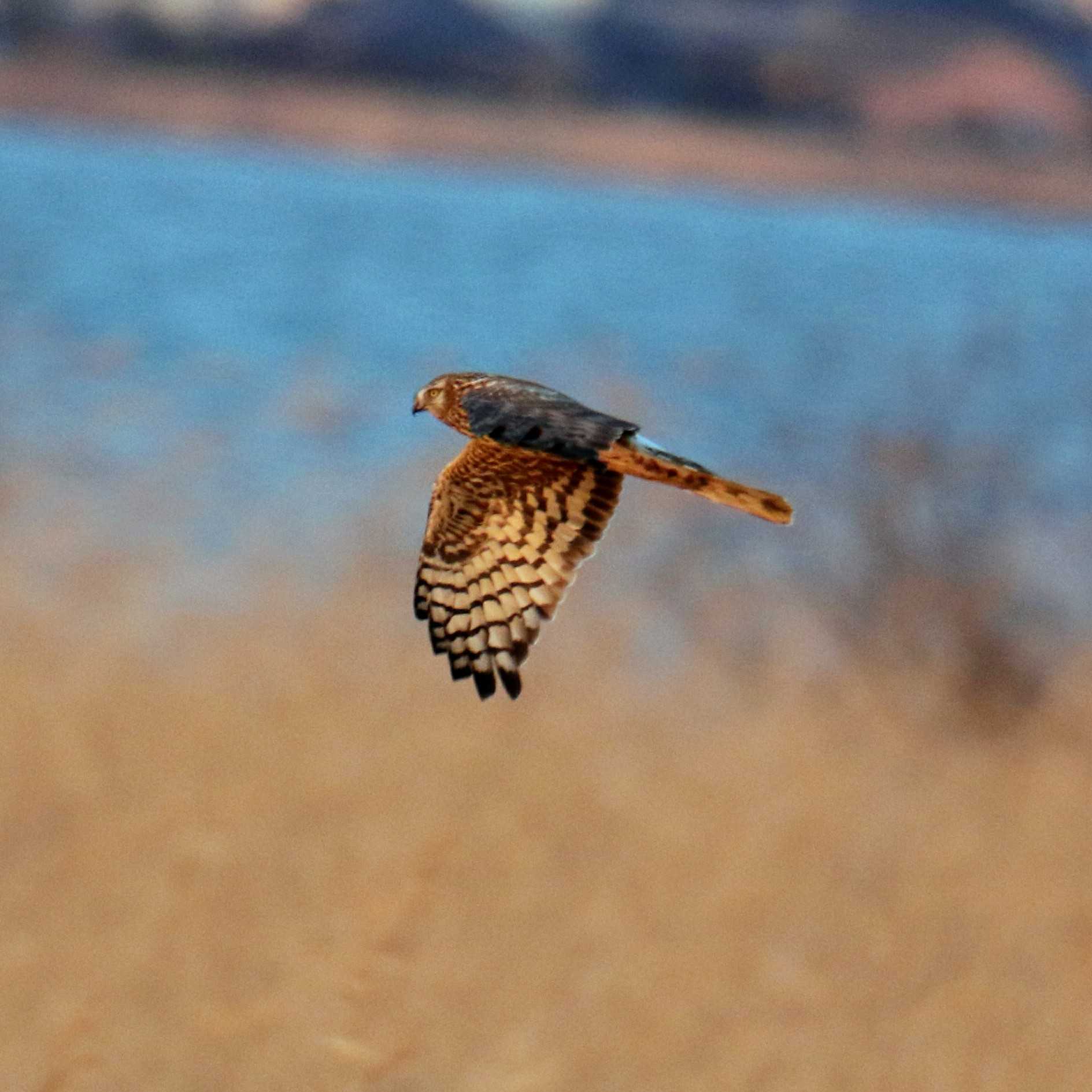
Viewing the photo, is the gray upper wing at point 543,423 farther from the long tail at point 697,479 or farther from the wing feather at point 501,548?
the wing feather at point 501,548

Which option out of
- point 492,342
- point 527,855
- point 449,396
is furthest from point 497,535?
point 492,342

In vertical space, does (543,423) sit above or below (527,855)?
below

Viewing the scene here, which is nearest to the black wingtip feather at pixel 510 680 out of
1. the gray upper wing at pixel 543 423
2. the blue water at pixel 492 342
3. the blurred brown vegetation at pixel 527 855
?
the gray upper wing at pixel 543 423

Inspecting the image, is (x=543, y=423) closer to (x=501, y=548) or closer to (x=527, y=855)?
(x=501, y=548)

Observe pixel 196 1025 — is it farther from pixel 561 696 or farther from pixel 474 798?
pixel 561 696

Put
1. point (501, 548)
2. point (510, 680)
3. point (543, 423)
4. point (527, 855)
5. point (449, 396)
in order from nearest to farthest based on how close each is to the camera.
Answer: point (543, 423)
point (449, 396)
point (510, 680)
point (501, 548)
point (527, 855)

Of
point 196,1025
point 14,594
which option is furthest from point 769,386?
point 196,1025

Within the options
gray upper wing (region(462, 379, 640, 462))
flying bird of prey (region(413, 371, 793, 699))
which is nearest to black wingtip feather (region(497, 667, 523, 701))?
flying bird of prey (region(413, 371, 793, 699))
